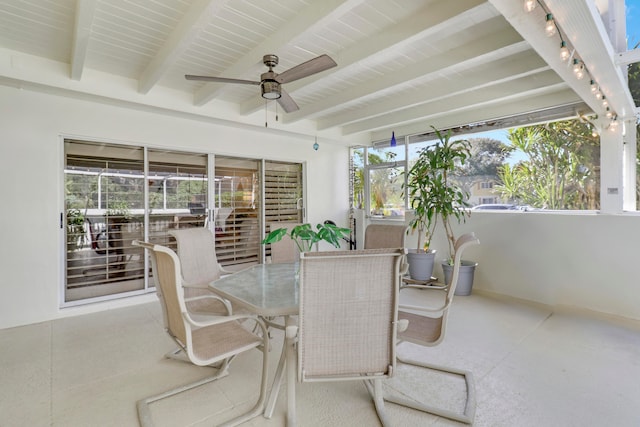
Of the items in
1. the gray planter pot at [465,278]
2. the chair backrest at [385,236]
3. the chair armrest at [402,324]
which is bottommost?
the gray planter pot at [465,278]

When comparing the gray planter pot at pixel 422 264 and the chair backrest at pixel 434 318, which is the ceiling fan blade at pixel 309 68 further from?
the gray planter pot at pixel 422 264

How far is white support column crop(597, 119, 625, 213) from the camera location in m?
3.33

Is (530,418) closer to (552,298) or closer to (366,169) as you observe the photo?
(552,298)

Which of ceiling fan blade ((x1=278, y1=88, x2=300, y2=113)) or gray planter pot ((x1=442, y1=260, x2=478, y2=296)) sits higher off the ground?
ceiling fan blade ((x1=278, y1=88, x2=300, y2=113))

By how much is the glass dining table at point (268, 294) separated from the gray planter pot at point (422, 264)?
2585 millimetres

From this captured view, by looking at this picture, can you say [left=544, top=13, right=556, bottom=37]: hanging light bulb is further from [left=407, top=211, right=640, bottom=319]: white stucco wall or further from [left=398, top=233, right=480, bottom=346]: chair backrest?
[left=407, top=211, right=640, bottom=319]: white stucco wall

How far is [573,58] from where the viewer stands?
93.7 inches

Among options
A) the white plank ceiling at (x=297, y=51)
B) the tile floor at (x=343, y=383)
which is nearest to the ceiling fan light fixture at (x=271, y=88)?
the white plank ceiling at (x=297, y=51)

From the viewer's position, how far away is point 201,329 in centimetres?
202

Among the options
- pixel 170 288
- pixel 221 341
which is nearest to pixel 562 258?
pixel 221 341

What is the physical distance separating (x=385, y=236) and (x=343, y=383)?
1.52 m

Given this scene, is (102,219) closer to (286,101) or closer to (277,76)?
(286,101)

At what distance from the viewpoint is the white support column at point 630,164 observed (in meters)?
3.37

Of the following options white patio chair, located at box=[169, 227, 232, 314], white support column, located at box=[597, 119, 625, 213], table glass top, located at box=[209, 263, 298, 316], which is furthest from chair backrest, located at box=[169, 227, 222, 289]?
white support column, located at box=[597, 119, 625, 213]
